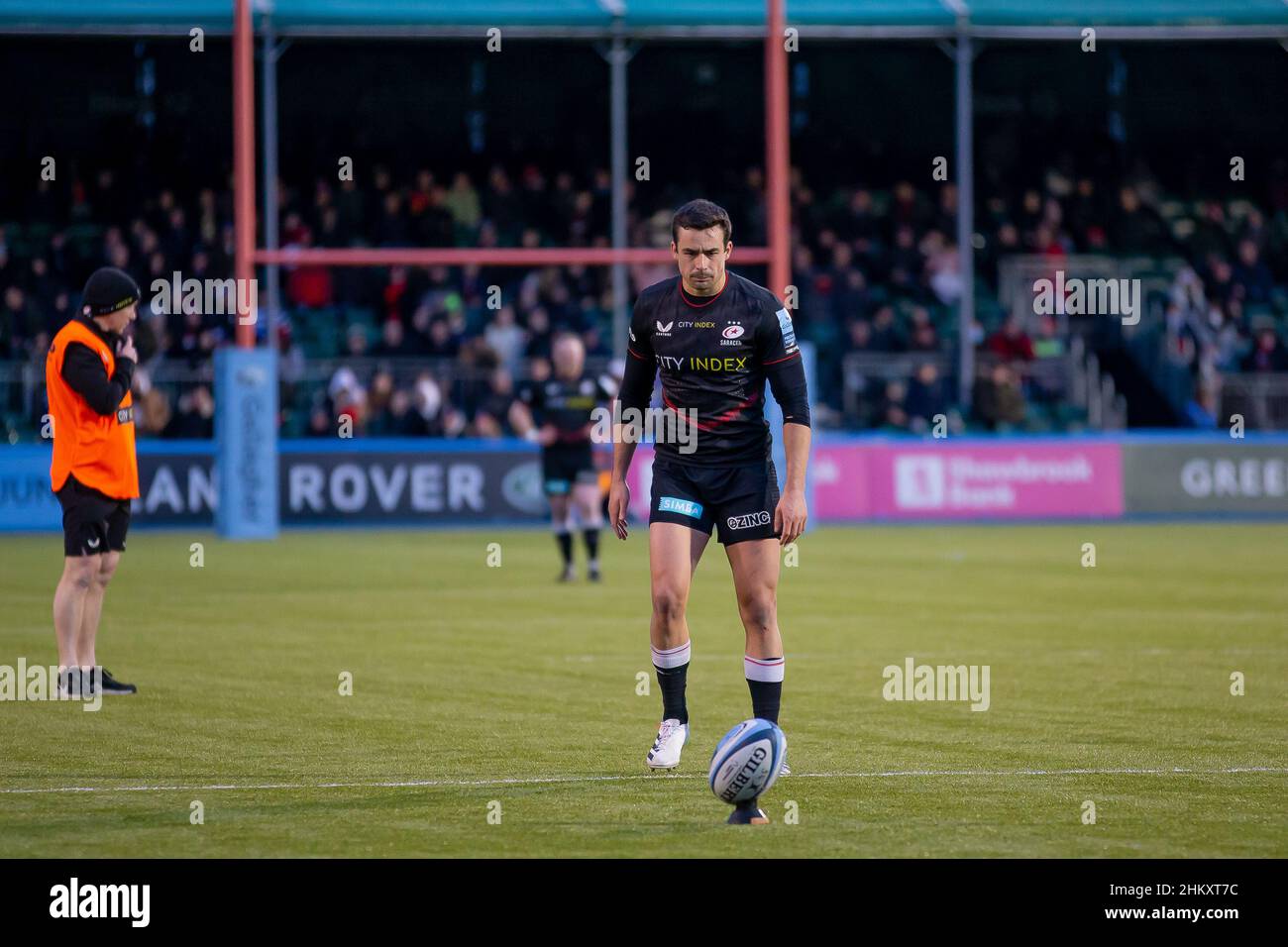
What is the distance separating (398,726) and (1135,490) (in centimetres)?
2069

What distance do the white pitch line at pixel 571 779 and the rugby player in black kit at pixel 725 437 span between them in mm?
572

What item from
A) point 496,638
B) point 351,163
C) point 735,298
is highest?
point 351,163

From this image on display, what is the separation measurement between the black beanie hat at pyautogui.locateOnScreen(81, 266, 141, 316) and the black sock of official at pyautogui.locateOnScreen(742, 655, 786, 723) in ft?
15.3

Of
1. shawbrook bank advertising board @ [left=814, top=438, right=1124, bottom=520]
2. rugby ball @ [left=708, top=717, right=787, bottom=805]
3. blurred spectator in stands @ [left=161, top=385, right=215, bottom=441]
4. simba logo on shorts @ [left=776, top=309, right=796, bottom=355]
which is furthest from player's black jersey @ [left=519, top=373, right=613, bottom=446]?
rugby ball @ [left=708, top=717, right=787, bottom=805]

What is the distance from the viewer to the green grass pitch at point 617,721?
7.41 m

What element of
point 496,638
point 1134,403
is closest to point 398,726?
point 496,638

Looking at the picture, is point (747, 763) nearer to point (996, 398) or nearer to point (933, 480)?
point (933, 480)

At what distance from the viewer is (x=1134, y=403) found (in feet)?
108

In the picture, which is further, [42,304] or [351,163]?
[351,163]

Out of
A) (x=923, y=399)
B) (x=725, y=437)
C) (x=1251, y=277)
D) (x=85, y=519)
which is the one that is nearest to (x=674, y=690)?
(x=725, y=437)

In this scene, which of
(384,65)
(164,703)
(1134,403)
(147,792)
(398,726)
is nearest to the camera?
(147,792)

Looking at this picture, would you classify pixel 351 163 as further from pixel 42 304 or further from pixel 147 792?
pixel 147 792

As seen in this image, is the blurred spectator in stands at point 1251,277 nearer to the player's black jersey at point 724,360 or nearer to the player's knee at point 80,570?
the player's knee at point 80,570

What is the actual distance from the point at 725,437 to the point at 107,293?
435 cm
